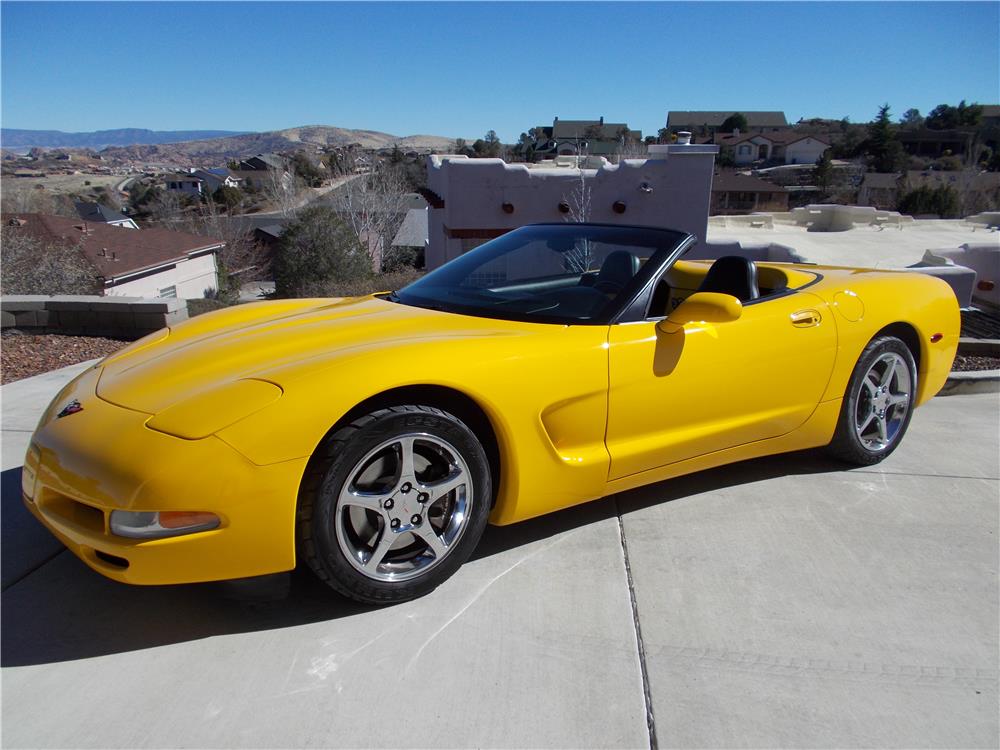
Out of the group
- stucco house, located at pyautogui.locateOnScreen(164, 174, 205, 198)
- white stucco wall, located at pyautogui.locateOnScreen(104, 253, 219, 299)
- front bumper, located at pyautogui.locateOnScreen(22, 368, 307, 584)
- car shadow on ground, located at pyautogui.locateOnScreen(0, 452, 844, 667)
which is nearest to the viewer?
front bumper, located at pyautogui.locateOnScreen(22, 368, 307, 584)

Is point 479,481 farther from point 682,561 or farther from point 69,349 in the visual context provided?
point 69,349

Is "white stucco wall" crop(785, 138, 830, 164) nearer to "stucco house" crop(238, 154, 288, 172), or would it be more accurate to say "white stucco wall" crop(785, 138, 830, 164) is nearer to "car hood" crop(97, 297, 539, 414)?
"stucco house" crop(238, 154, 288, 172)

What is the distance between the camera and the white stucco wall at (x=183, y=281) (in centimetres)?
2356

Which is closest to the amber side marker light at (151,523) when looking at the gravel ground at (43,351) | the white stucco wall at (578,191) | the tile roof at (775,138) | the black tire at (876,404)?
the black tire at (876,404)

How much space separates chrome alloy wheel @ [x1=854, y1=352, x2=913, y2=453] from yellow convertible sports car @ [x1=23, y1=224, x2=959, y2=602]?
12 mm

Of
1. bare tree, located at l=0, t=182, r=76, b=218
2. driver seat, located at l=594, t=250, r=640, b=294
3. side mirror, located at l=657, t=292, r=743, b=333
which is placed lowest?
bare tree, located at l=0, t=182, r=76, b=218

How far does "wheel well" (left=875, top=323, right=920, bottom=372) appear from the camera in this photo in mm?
3659

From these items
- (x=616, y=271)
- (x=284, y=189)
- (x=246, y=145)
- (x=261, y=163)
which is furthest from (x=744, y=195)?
(x=246, y=145)

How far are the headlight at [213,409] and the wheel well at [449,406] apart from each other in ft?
0.84

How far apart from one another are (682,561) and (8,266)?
11.4m

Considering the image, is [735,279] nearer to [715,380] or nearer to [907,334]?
[715,380]

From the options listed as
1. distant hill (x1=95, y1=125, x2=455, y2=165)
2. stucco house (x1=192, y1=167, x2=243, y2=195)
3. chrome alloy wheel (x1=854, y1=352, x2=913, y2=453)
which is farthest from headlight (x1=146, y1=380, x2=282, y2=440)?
distant hill (x1=95, y1=125, x2=455, y2=165)

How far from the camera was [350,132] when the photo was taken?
17662cm

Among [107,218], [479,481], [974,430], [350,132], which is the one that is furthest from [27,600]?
[350,132]
